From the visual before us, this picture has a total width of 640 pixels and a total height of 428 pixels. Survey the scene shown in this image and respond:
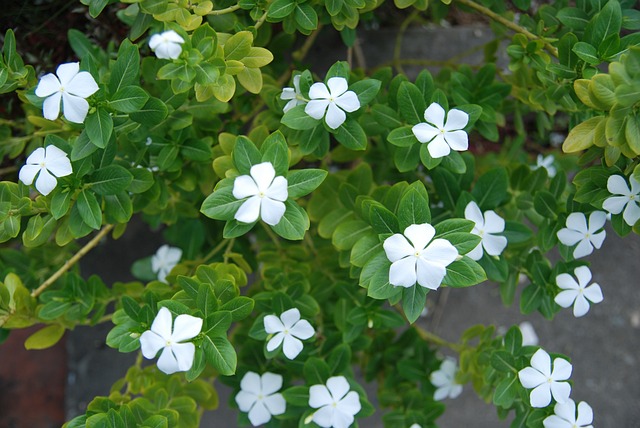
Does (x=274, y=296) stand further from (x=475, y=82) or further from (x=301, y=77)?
(x=475, y=82)

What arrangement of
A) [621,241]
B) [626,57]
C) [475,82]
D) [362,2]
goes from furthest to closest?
1. [621,241]
2. [475,82]
3. [362,2]
4. [626,57]

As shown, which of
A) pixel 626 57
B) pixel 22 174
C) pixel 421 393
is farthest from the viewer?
pixel 421 393

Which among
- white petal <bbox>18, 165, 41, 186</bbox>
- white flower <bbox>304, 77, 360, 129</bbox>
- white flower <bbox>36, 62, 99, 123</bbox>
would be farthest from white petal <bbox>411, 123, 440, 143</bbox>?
white petal <bbox>18, 165, 41, 186</bbox>

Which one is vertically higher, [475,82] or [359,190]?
[475,82]

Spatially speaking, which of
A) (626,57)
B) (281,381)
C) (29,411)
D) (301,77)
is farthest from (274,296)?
(29,411)

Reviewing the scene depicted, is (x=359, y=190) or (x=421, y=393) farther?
(x=421, y=393)

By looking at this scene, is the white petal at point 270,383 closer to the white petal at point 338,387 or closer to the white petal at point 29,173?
the white petal at point 338,387

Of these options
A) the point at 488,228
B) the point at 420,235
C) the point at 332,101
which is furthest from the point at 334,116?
the point at 488,228
